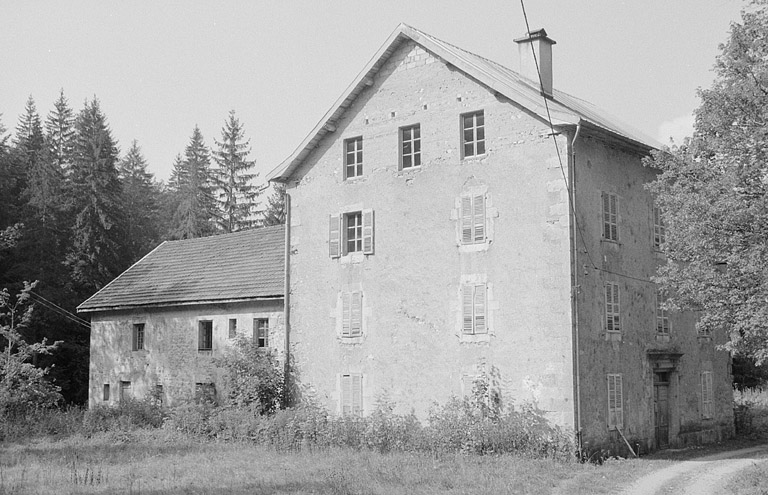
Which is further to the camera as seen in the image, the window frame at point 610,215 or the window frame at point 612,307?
the window frame at point 610,215

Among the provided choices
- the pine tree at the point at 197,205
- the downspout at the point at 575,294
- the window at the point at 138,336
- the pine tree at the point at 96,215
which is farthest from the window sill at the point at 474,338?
the pine tree at the point at 197,205

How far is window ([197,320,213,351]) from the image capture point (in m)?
28.9

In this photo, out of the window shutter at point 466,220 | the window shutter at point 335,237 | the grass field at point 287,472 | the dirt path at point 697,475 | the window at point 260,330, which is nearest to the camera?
the grass field at point 287,472

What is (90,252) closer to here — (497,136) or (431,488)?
(497,136)

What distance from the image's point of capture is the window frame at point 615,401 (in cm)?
2048

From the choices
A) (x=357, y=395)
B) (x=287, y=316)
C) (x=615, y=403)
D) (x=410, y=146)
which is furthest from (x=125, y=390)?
(x=615, y=403)

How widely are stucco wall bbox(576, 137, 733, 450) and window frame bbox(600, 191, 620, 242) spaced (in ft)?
0.54

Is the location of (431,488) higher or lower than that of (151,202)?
lower

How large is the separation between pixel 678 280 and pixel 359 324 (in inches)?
342

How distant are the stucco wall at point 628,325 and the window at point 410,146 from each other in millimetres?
4599

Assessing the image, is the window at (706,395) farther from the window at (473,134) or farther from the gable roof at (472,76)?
the window at (473,134)

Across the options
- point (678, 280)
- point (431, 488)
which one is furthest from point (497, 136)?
point (431, 488)

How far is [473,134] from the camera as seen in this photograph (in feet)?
72.4

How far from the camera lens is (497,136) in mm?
21422
